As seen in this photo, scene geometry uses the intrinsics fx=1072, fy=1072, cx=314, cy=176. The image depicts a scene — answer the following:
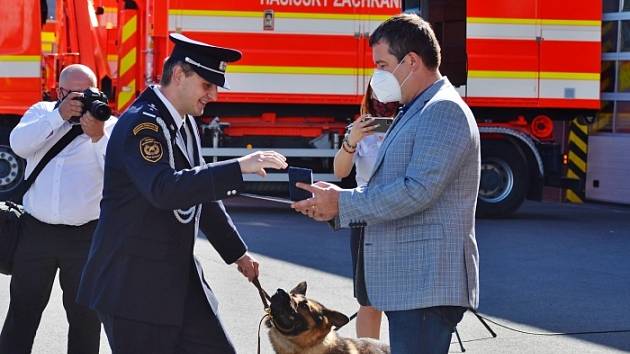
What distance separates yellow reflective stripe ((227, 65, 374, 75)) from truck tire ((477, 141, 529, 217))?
74.2 inches

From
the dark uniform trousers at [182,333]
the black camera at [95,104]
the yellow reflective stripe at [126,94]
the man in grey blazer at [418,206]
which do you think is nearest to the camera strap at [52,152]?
the black camera at [95,104]

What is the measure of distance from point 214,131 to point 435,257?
32.2 feet

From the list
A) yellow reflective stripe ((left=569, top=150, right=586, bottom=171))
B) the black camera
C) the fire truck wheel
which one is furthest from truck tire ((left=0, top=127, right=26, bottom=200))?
the black camera

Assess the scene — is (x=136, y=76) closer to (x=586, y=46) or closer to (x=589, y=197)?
(x=586, y=46)

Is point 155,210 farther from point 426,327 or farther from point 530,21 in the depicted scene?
point 530,21

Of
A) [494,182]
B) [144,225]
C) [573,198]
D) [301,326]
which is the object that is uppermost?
[144,225]

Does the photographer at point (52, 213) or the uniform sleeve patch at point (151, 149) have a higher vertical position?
the uniform sleeve patch at point (151, 149)

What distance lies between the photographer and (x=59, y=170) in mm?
5316

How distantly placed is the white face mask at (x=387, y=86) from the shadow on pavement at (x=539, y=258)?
145 inches

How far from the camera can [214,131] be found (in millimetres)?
13234

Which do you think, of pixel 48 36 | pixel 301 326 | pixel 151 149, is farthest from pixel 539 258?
pixel 151 149

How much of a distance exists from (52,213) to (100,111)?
0.65 metres

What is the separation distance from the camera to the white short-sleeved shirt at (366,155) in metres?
5.76

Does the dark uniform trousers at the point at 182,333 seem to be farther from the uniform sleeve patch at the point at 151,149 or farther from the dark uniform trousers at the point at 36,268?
the dark uniform trousers at the point at 36,268
